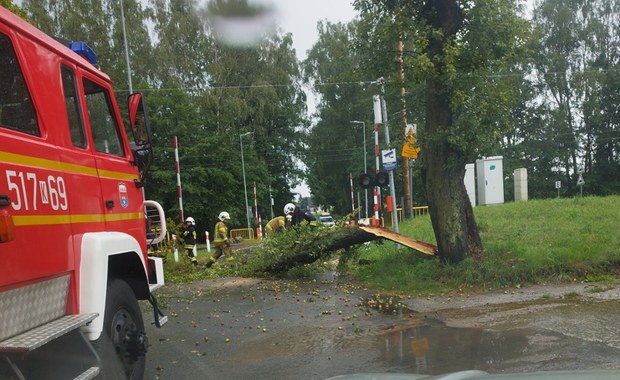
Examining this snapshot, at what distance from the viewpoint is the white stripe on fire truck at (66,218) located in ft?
9.13

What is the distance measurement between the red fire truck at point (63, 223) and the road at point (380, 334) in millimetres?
1592

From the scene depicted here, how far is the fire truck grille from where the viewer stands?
2.66 metres

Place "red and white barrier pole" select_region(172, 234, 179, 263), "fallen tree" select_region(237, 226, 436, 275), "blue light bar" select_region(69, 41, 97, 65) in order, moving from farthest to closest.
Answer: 1. "red and white barrier pole" select_region(172, 234, 179, 263)
2. "fallen tree" select_region(237, 226, 436, 275)
3. "blue light bar" select_region(69, 41, 97, 65)

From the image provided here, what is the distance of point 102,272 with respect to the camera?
340 cm

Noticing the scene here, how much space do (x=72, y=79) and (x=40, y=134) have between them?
2.54 feet

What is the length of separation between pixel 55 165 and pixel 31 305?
34.6 inches

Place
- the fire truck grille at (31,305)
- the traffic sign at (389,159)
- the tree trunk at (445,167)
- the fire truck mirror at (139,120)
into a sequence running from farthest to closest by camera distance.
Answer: the traffic sign at (389,159)
the tree trunk at (445,167)
the fire truck mirror at (139,120)
the fire truck grille at (31,305)

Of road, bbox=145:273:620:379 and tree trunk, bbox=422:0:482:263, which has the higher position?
tree trunk, bbox=422:0:482:263

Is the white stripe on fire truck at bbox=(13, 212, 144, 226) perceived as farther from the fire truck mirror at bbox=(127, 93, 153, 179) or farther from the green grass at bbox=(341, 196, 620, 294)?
the green grass at bbox=(341, 196, 620, 294)

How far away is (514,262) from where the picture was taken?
8.83m

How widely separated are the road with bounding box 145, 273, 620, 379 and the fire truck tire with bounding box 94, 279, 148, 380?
3.67 ft

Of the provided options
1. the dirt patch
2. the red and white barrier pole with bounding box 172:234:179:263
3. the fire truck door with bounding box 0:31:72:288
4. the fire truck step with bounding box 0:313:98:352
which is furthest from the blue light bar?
the red and white barrier pole with bounding box 172:234:179:263

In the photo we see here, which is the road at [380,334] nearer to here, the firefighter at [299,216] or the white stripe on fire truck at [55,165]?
the white stripe on fire truck at [55,165]

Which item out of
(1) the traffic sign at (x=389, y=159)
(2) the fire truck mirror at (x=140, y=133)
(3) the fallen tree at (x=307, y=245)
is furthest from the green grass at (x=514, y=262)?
(2) the fire truck mirror at (x=140, y=133)
